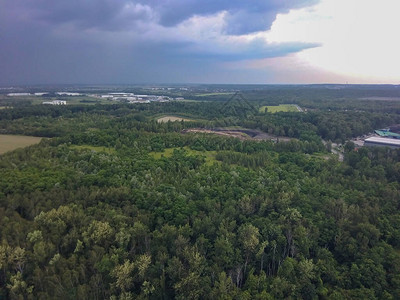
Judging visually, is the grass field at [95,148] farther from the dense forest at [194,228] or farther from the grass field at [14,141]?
the grass field at [14,141]

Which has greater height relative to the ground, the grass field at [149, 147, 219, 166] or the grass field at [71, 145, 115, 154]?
the grass field at [71, 145, 115, 154]

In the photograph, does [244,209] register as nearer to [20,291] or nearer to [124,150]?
[20,291]

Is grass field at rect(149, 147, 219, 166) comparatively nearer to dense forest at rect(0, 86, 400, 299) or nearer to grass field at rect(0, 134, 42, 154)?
dense forest at rect(0, 86, 400, 299)

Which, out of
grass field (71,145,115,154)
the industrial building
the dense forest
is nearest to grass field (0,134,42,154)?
the dense forest

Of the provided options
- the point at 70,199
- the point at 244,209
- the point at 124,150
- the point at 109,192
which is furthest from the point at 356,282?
the point at 124,150

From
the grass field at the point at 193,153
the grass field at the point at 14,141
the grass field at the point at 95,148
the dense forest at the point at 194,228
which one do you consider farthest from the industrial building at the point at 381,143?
the grass field at the point at 14,141

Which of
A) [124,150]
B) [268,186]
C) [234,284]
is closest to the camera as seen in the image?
[234,284]
